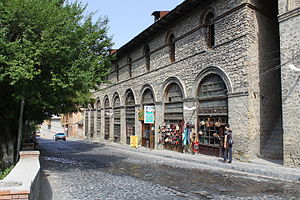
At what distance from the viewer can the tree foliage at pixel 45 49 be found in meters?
8.11

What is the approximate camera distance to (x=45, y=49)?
333 inches

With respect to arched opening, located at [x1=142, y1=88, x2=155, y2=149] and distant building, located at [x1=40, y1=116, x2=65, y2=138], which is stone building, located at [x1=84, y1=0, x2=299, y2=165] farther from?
distant building, located at [x1=40, y1=116, x2=65, y2=138]

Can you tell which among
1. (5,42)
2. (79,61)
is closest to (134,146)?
(79,61)

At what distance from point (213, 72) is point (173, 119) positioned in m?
4.66

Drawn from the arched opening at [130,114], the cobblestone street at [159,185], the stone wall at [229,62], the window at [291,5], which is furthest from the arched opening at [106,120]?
the window at [291,5]

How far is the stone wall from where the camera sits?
12070mm

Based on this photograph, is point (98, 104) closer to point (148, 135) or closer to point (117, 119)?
point (117, 119)

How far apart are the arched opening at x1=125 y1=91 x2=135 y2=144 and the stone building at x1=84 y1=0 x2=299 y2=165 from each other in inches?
72.0

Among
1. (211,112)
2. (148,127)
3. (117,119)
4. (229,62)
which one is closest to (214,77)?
(229,62)

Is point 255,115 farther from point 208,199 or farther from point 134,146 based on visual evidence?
point 134,146

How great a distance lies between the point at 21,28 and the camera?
8.74m

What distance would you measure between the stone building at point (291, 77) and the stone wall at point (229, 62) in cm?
172

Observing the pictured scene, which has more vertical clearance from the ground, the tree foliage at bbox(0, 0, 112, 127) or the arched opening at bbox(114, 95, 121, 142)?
the tree foliage at bbox(0, 0, 112, 127)

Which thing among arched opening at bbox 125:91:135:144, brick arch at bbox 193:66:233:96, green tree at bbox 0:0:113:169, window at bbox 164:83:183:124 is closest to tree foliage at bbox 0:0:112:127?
green tree at bbox 0:0:113:169
